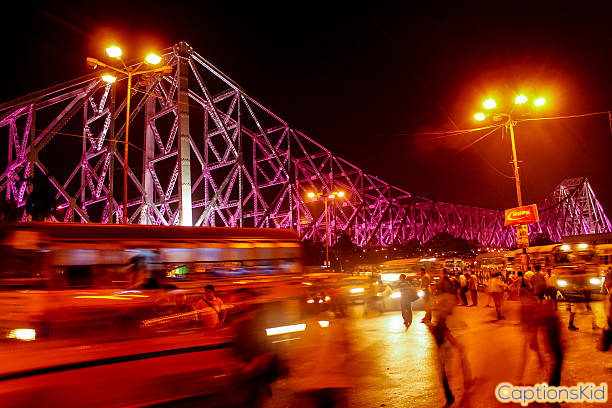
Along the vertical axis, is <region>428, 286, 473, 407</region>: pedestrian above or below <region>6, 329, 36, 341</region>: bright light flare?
below

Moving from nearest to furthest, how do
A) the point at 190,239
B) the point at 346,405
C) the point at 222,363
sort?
the point at 222,363 → the point at 346,405 → the point at 190,239

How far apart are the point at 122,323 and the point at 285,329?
82.1 inches

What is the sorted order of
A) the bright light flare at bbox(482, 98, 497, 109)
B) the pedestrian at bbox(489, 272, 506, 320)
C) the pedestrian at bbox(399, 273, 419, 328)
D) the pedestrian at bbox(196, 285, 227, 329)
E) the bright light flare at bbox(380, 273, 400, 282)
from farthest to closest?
the bright light flare at bbox(380, 273, 400, 282) → the bright light flare at bbox(482, 98, 497, 109) → the pedestrian at bbox(489, 272, 506, 320) → the pedestrian at bbox(399, 273, 419, 328) → the pedestrian at bbox(196, 285, 227, 329)

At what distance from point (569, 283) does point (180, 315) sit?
16.6 meters

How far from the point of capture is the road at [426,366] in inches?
212

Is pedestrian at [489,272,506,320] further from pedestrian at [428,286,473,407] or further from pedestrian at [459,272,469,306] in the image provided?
pedestrian at [428,286,473,407]

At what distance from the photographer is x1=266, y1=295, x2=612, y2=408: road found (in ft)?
17.7

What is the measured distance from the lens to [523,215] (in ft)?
47.9

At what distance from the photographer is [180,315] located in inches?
193

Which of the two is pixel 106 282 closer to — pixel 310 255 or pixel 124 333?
pixel 124 333

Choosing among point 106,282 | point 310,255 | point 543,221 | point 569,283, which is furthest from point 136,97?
point 543,221

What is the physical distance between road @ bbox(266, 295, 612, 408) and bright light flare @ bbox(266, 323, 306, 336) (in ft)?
2.40

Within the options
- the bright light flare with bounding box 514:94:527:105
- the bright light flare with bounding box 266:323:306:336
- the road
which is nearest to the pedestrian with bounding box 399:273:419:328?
the road
